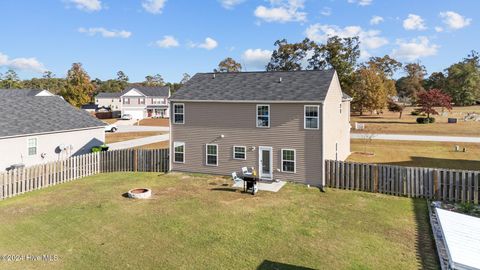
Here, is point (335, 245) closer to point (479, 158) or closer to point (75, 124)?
point (479, 158)


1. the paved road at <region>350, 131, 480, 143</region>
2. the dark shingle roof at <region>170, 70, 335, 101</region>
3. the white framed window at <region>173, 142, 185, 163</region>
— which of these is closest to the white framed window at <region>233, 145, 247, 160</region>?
the dark shingle roof at <region>170, 70, 335, 101</region>

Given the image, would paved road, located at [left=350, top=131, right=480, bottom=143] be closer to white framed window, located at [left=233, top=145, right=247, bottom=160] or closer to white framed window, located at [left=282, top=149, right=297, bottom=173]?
white framed window, located at [left=282, top=149, right=297, bottom=173]

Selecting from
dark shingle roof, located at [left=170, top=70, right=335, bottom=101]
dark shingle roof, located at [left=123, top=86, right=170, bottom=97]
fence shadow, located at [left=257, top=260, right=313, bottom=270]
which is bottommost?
fence shadow, located at [left=257, top=260, right=313, bottom=270]

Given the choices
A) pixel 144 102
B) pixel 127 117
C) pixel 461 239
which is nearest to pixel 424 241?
pixel 461 239

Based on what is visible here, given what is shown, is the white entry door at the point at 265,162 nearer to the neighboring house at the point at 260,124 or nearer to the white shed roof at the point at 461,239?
the neighboring house at the point at 260,124

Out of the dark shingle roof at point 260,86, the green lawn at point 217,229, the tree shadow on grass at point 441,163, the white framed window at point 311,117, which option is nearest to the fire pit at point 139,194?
the green lawn at point 217,229

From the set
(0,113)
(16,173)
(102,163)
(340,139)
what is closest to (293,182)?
(340,139)

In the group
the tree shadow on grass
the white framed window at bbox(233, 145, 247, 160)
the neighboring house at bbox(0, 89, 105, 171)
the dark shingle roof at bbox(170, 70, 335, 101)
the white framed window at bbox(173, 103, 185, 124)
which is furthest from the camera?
the tree shadow on grass
